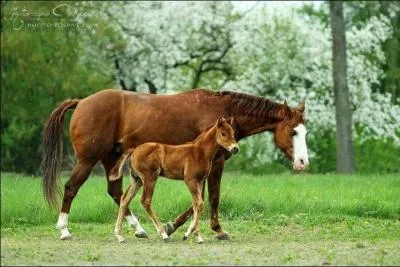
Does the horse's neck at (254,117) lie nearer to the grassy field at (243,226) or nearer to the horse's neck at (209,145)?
the horse's neck at (209,145)

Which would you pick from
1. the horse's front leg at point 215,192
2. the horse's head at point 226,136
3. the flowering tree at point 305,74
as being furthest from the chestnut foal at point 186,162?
the flowering tree at point 305,74

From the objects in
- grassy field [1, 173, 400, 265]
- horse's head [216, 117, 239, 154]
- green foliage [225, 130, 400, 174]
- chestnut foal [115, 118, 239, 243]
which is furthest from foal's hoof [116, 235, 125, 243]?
green foliage [225, 130, 400, 174]

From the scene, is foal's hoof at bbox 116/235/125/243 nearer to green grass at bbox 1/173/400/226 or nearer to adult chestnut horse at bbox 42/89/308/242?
adult chestnut horse at bbox 42/89/308/242

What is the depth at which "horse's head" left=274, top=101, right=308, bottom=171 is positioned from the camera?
12930 millimetres

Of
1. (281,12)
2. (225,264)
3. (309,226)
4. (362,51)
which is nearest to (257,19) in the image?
(281,12)

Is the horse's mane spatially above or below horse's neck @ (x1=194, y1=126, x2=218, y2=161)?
above

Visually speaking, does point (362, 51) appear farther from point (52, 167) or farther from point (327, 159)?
point (52, 167)

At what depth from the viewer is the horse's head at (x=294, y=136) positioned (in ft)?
42.4

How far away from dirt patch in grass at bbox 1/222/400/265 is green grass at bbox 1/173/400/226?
975mm

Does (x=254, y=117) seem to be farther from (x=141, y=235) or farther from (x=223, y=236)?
(x=141, y=235)

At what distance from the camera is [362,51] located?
37875mm

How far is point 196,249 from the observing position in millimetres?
11070

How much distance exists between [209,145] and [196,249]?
154cm

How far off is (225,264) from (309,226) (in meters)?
4.99
